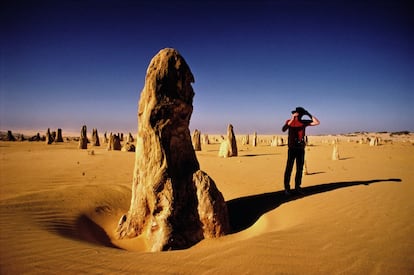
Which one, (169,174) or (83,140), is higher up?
(83,140)

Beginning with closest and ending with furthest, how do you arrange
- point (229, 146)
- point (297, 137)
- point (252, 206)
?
point (252, 206) → point (297, 137) → point (229, 146)

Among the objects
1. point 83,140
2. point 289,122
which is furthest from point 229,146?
point 83,140

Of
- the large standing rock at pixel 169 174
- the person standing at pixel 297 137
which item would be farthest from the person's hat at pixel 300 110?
the large standing rock at pixel 169 174

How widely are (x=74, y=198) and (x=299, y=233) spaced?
6.05 m

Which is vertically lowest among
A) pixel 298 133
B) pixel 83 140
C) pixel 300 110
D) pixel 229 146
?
pixel 229 146

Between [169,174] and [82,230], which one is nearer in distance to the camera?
[169,174]

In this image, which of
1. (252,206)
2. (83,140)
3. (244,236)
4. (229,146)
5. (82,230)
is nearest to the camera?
(244,236)

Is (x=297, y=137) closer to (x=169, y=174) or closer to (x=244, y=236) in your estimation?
(x=244, y=236)

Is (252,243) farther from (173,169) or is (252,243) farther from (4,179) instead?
(4,179)

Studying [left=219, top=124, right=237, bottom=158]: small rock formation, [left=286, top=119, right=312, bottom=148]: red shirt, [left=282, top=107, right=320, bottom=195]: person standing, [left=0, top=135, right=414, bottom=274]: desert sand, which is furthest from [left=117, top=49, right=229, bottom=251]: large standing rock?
[left=219, top=124, right=237, bottom=158]: small rock formation

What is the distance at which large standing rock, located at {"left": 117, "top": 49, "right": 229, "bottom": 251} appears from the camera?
4562 millimetres

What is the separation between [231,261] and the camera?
2588mm

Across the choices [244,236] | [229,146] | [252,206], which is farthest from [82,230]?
[229,146]

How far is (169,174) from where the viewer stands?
486cm
